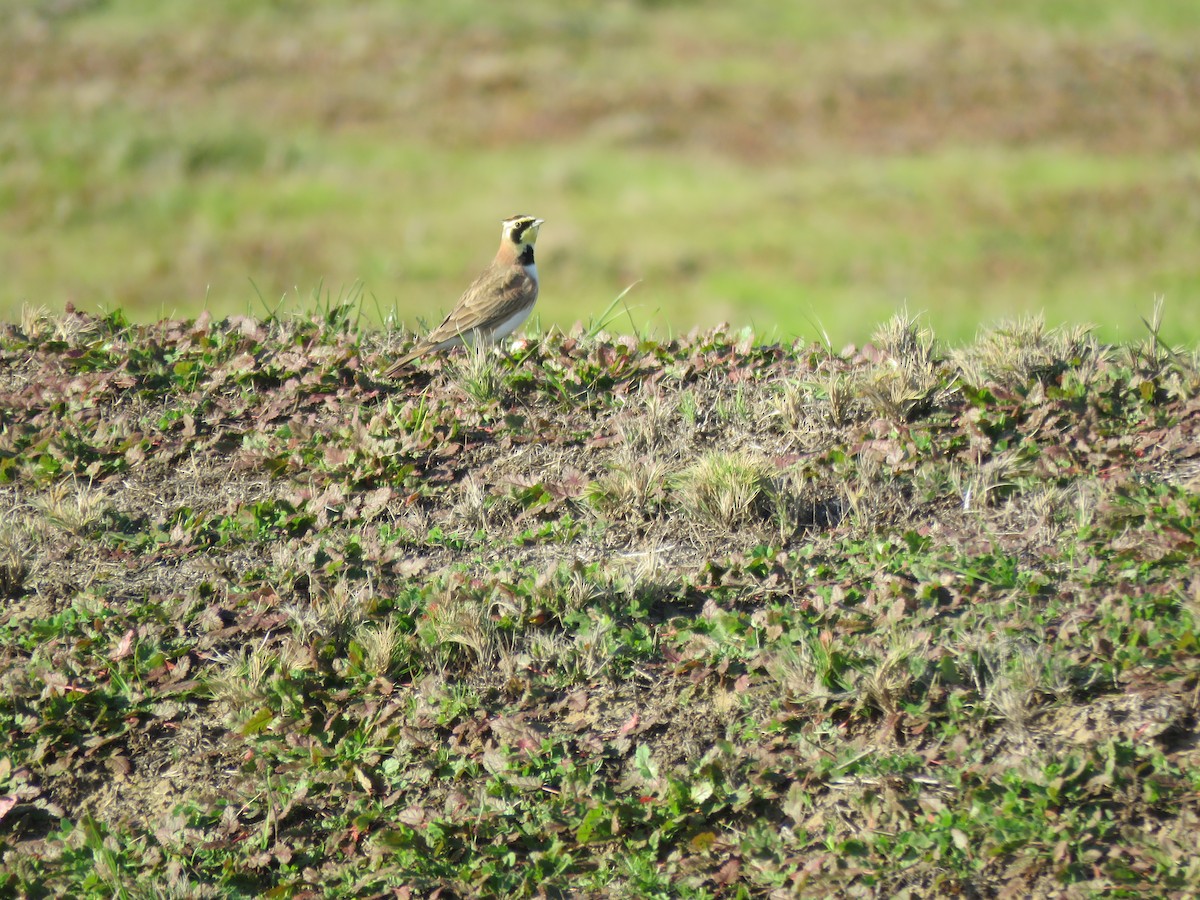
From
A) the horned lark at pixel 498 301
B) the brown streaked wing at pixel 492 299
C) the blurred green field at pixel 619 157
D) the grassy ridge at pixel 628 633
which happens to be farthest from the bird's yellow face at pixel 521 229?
the grassy ridge at pixel 628 633

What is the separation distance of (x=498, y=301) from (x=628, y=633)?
3.72 m

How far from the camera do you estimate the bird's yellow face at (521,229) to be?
29.0 feet

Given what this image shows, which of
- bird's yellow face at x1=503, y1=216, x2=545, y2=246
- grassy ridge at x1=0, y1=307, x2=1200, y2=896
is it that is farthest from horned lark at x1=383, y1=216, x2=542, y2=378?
grassy ridge at x1=0, y1=307, x2=1200, y2=896

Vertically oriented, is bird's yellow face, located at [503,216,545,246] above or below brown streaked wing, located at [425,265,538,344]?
above

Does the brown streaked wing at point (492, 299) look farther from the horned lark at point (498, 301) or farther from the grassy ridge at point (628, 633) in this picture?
the grassy ridge at point (628, 633)

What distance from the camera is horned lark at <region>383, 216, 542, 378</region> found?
24.0ft

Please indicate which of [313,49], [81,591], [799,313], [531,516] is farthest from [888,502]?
[313,49]

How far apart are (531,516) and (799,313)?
36.3ft

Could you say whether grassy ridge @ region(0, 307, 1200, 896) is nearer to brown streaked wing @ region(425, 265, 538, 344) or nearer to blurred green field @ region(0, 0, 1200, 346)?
brown streaked wing @ region(425, 265, 538, 344)

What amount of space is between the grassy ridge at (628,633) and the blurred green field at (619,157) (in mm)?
2708

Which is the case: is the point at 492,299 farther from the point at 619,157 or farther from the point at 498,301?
the point at 619,157

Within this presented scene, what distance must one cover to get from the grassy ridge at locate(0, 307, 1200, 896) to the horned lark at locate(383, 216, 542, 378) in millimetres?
634

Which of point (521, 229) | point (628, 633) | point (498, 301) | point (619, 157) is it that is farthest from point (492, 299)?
point (619, 157)

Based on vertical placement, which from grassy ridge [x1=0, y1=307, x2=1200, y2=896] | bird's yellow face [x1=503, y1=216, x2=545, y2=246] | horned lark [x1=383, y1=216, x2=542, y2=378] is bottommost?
grassy ridge [x1=0, y1=307, x2=1200, y2=896]
